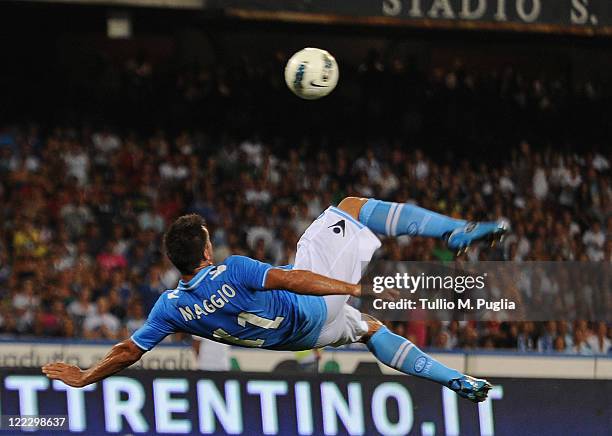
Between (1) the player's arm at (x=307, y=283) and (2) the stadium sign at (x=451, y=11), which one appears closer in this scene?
(1) the player's arm at (x=307, y=283)

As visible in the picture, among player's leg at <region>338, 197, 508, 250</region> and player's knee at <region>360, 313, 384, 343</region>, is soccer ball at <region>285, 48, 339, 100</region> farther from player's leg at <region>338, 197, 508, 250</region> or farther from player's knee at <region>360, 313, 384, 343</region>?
player's knee at <region>360, 313, 384, 343</region>

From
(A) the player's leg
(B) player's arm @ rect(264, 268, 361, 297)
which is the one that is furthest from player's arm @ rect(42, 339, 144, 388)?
(A) the player's leg

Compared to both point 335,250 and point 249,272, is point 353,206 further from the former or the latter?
point 249,272

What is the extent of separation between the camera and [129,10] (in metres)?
17.6

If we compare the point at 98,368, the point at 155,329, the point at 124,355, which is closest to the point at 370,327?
the point at 155,329

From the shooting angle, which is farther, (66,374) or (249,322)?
(66,374)

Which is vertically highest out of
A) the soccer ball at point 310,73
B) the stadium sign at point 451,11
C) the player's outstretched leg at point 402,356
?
the stadium sign at point 451,11

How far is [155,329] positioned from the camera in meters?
8.43

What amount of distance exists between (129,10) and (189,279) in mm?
10219

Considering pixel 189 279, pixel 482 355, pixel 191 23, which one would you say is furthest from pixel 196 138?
pixel 189 279

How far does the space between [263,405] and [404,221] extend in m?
3.67

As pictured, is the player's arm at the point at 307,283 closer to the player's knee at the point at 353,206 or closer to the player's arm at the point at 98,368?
the player's knee at the point at 353,206

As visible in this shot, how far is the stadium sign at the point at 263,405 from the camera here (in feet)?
37.8

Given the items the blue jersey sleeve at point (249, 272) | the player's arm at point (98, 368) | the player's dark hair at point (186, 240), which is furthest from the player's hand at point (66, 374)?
the blue jersey sleeve at point (249, 272)
